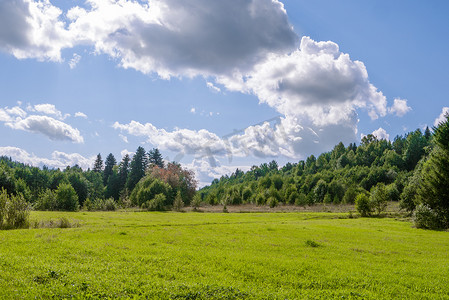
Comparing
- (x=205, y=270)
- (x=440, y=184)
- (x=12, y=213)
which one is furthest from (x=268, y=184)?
(x=205, y=270)

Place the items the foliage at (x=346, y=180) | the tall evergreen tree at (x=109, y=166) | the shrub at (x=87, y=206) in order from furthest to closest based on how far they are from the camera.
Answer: the tall evergreen tree at (x=109, y=166), the foliage at (x=346, y=180), the shrub at (x=87, y=206)

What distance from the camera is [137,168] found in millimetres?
124562

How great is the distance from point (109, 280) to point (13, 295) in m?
3.00

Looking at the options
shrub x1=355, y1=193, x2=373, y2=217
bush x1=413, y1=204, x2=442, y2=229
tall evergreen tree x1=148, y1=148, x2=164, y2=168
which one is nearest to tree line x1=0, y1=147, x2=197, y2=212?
tall evergreen tree x1=148, y1=148, x2=164, y2=168

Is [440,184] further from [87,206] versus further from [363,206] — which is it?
[87,206]

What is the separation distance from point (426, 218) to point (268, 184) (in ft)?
382

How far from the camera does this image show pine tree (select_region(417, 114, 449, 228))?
136 ft

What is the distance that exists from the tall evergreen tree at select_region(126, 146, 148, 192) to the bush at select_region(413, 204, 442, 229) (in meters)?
103


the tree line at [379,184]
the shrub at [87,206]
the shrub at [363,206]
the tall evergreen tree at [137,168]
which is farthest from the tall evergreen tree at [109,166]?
the shrub at [363,206]

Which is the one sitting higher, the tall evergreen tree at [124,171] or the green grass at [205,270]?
the tall evergreen tree at [124,171]

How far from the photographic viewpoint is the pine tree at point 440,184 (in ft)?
136

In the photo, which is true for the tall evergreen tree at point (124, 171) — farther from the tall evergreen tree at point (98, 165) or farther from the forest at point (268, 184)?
the tall evergreen tree at point (98, 165)

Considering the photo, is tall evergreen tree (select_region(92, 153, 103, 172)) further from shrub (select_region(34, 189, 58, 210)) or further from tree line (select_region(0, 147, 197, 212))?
shrub (select_region(34, 189, 58, 210))

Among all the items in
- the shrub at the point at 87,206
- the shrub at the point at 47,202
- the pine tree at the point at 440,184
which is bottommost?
the shrub at the point at 87,206
